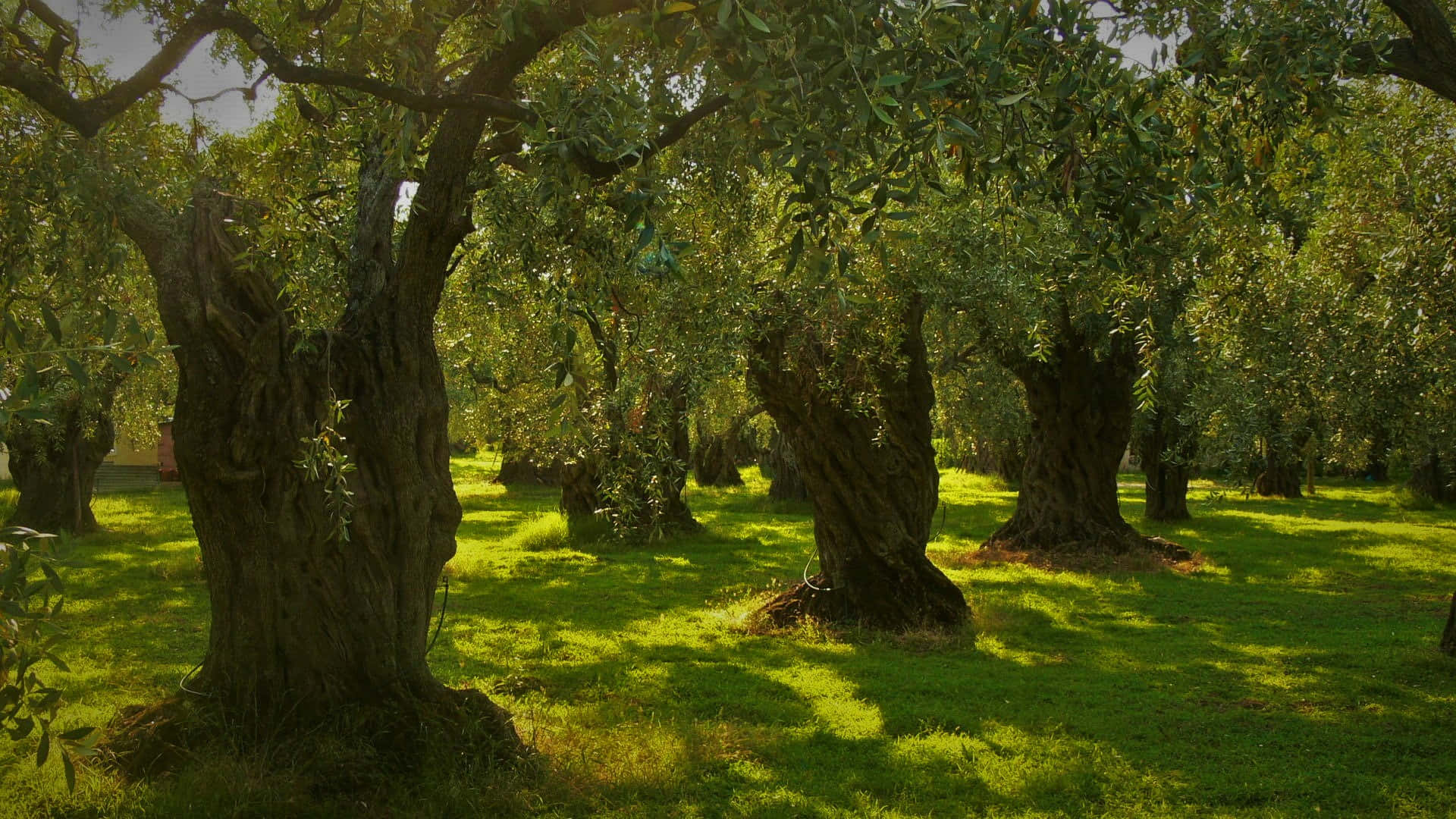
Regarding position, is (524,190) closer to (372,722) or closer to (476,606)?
(372,722)

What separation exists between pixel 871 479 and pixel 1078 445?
969cm

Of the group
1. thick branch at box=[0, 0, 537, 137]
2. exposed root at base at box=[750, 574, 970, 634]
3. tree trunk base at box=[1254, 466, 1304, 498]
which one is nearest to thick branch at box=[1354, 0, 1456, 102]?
thick branch at box=[0, 0, 537, 137]

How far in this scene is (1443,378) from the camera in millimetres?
10109

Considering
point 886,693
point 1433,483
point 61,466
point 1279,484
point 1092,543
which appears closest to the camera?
point 886,693

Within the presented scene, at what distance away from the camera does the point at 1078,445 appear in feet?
70.5

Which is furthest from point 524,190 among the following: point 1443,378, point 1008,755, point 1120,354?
point 1120,354

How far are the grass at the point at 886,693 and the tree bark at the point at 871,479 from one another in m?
0.63

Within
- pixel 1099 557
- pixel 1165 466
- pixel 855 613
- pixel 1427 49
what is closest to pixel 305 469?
pixel 855 613

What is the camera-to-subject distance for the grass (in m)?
7.60

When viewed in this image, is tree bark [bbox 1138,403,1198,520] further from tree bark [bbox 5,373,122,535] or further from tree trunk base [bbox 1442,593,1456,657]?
tree bark [bbox 5,373,122,535]

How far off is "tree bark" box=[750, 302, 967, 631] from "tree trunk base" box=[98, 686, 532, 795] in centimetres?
645

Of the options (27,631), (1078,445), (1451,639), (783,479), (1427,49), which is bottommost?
(1451,639)

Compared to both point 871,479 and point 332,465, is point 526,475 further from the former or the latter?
point 332,465

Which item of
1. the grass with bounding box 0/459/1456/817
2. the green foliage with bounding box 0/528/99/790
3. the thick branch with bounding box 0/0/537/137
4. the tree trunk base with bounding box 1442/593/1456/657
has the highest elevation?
the thick branch with bounding box 0/0/537/137
